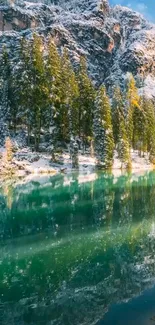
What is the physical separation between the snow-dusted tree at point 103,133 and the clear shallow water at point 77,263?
27.8m

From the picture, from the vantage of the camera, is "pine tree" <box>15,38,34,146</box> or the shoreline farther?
"pine tree" <box>15,38,34,146</box>

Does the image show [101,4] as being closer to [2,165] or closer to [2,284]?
[2,165]

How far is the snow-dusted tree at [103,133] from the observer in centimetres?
5259

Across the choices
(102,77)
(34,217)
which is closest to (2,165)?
(34,217)

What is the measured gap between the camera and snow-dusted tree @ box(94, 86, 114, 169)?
52594 millimetres

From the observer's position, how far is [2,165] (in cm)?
4325

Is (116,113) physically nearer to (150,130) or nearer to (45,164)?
(150,130)

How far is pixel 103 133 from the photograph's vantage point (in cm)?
5334

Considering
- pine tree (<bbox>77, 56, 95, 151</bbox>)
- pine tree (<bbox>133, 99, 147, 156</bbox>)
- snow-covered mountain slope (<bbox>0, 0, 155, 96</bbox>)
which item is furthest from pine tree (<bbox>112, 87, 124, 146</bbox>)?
snow-covered mountain slope (<bbox>0, 0, 155, 96</bbox>)

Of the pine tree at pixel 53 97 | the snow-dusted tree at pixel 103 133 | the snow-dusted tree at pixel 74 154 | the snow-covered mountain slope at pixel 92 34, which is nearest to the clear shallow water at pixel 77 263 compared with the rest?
the snow-dusted tree at pixel 74 154

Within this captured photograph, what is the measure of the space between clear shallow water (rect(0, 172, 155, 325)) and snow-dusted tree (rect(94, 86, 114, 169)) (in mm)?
27760

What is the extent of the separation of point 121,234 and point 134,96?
64.5 m

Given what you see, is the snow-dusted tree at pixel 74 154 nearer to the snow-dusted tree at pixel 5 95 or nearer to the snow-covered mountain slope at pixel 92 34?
the snow-dusted tree at pixel 5 95

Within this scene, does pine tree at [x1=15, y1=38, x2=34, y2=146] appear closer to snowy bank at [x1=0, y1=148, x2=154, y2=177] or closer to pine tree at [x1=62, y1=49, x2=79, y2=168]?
snowy bank at [x1=0, y1=148, x2=154, y2=177]
